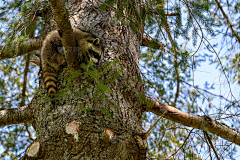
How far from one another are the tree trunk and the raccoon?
94 mm

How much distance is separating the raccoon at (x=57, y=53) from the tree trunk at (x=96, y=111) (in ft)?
0.31

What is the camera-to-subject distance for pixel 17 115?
3199 millimetres

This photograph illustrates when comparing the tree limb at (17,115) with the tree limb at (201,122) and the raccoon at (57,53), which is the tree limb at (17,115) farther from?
the tree limb at (201,122)

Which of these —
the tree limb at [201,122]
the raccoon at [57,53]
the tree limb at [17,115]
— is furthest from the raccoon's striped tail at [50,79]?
the tree limb at [201,122]

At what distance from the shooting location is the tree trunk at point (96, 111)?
7.52ft

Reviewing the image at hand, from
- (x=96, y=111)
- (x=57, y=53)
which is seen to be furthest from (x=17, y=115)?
(x=96, y=111)

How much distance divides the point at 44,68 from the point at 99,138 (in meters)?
1.46

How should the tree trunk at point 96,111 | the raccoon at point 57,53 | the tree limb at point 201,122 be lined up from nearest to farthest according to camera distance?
the tree trunk at point 96,111 → the raccoon at point 57,53 → the tree limb at point 201,122

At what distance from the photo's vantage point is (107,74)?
2.87 m

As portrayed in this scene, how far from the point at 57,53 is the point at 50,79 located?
704 millimetres

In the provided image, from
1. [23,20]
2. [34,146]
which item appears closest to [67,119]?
[34,146]

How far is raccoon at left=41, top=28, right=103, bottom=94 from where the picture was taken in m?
3.07

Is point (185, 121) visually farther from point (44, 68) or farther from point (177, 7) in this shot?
point (44, 68)

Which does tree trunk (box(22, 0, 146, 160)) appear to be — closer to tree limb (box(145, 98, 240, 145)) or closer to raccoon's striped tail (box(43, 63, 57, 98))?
raccoon's striped tail (box(43, 63, 57, 98))
